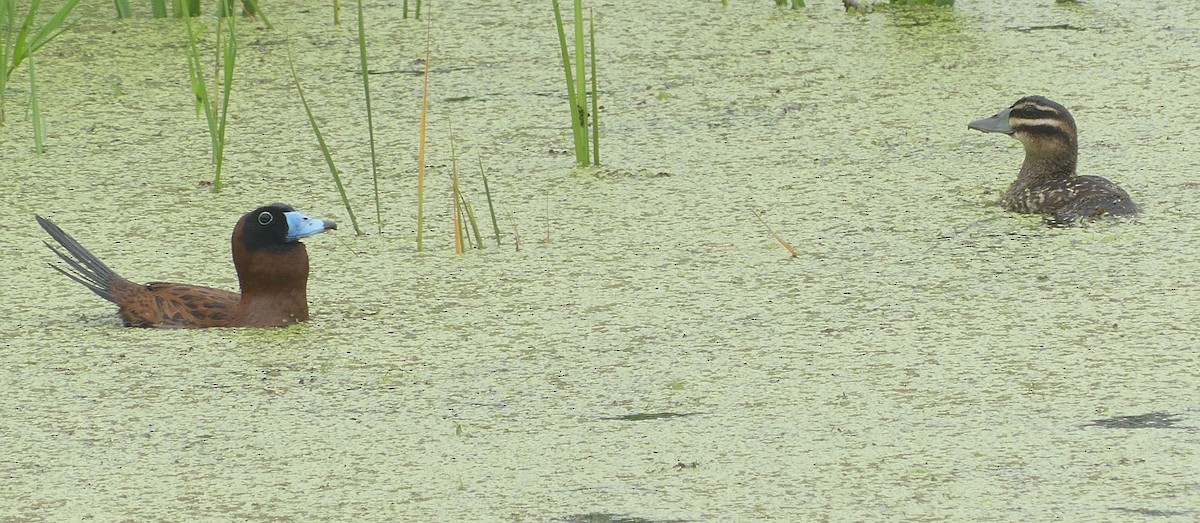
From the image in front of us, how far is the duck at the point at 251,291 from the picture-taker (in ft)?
10.0

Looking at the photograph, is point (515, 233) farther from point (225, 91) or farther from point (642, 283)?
point (225, 91)

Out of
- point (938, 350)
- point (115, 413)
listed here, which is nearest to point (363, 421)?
point (115, 413)

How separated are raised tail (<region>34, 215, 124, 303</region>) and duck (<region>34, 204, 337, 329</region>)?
1 cm

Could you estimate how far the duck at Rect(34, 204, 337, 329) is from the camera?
3.05 metres

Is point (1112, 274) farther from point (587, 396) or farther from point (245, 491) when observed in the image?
point (245, 491)

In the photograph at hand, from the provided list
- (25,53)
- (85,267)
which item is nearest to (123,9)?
(25,53)

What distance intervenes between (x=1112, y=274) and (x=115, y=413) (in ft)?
5.78

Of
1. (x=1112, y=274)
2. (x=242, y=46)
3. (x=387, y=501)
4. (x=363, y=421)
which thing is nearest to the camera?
(x=387, y=501)

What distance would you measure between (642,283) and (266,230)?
69cm

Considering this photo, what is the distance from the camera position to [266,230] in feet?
10.2

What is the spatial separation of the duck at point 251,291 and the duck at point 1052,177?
4.73ft

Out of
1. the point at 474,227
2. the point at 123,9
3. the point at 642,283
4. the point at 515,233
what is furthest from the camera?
the point at 123,9

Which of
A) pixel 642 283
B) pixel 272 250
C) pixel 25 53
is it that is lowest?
pixel 642 283

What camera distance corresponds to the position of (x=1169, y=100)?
425 centimetres
